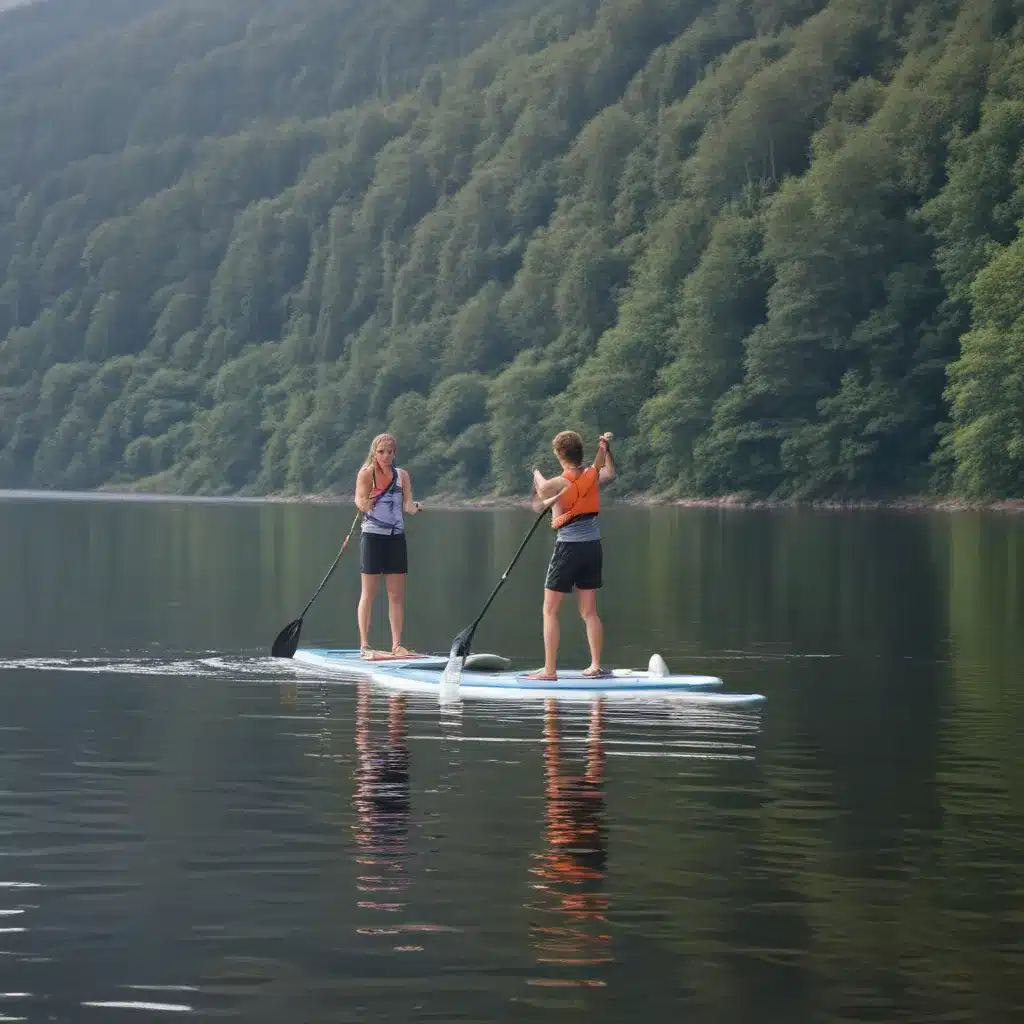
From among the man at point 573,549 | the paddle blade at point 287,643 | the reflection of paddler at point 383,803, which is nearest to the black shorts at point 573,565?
the man at point 573,549

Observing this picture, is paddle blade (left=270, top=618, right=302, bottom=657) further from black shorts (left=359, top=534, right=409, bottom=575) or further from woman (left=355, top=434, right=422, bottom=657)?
black shorts (left=359, top=534, right=409, bottom=575)

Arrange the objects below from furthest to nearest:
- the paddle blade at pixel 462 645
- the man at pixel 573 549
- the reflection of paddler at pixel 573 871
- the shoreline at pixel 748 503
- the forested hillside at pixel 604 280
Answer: the forested hillside at pixel 604 280
the shoreline at pixel 748 503
the paddle blade at pixel 462 645
the man at pixel 573 549
the reflection of paddler at pixel 573 871

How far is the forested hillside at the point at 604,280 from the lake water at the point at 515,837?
2536 inches

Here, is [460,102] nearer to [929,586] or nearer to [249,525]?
[249,525]

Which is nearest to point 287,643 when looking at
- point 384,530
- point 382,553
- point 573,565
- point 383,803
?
point 382,553

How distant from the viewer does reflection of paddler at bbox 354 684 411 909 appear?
41.0ft

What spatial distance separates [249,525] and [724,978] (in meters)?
70.3

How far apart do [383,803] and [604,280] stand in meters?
114

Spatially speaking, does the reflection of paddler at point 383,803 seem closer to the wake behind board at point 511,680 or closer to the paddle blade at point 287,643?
the wake behind board at point 511,680

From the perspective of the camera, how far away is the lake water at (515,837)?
403 inches

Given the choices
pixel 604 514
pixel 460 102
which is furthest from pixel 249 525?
pixel 460 102

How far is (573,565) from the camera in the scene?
21406mm

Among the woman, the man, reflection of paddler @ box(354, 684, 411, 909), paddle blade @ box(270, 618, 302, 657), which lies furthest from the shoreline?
reflection of paddler @ box(354, 684, 411, 909)

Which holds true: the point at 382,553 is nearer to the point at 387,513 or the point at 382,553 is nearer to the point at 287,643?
the point at 387,513
